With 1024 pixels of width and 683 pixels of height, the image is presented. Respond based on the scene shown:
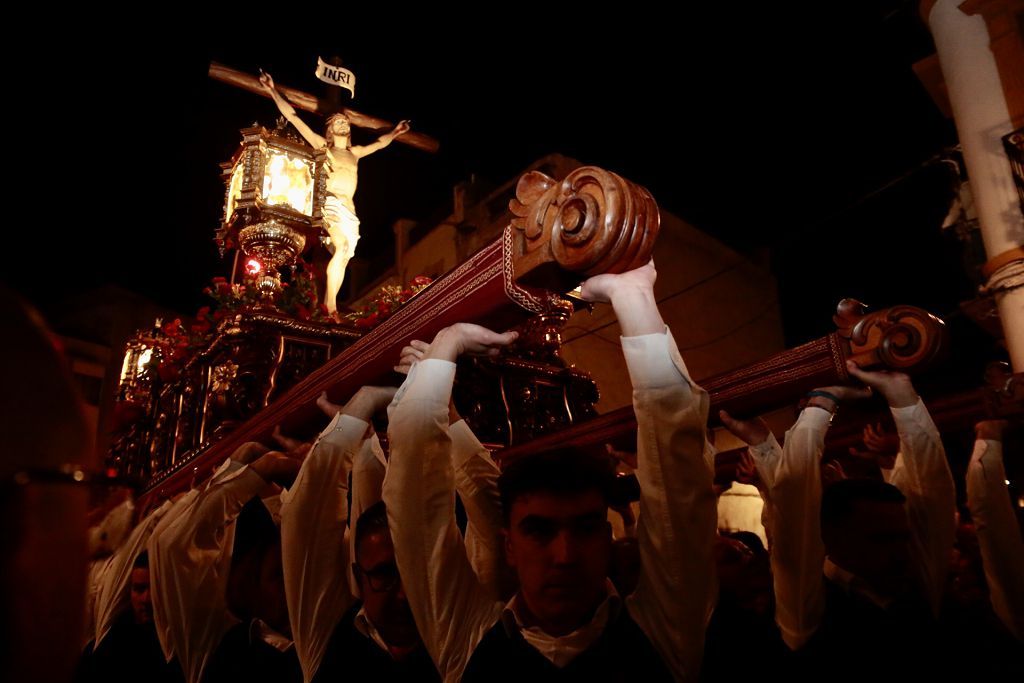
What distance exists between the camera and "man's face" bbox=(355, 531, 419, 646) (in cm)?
284

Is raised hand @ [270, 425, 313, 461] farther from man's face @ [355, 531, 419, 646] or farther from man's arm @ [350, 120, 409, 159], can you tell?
man's arm @ [350, 120, 409, 159]

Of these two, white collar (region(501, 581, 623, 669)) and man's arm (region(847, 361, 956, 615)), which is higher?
man's arm (region(847, 361, 956, 615))

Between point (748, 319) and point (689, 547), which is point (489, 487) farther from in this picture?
point (748, 319)

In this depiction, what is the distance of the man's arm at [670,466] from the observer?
1.96m

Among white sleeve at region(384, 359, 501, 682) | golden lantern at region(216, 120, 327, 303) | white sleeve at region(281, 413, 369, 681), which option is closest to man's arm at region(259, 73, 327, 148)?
golden lantern at region(216, 120, 327, 303)

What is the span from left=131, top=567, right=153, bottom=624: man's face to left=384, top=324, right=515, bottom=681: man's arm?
8.81 ft

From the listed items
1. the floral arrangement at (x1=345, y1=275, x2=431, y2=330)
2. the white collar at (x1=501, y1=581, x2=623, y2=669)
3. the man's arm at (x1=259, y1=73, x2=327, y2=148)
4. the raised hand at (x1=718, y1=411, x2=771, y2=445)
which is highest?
the man's arm at (x1=259, y1=73, x2=327, y2=148)

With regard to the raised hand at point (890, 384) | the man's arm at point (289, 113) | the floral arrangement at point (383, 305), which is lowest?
the raised hand at point (890, 384)

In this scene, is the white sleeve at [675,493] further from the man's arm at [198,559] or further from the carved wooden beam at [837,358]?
the man's arm at [198,559]

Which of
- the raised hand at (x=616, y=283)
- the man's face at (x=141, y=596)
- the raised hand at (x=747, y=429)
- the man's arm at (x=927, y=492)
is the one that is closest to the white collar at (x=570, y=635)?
the raised hand at (x=747, y=429)

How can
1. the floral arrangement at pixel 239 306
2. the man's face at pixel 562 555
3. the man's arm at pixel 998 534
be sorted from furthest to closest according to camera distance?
the floral arrangement at pixel 239 306, the man's arm at pixel 998 534, the man's face at pixel 562 555

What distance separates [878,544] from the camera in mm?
2963

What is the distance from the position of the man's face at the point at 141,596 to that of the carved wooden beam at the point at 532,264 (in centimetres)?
239

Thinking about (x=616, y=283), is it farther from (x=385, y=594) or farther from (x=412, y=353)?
(x=385, y=594)
